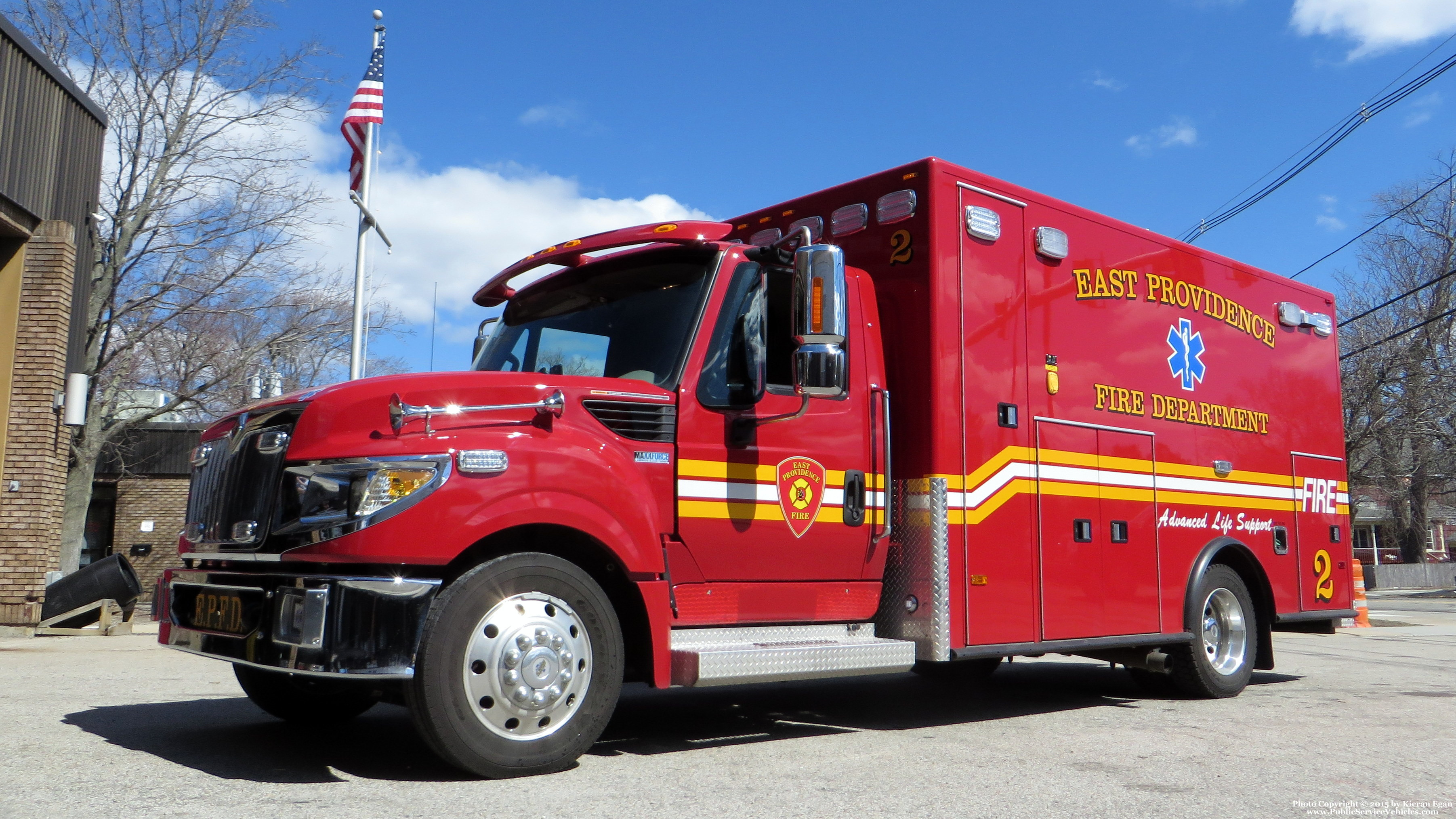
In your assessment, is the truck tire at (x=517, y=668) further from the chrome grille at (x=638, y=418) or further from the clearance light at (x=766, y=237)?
the clearance light at (x=766, y=237)

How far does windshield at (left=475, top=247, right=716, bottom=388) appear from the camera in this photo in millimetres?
5387

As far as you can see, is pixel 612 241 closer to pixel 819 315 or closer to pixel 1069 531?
pixel 819 315

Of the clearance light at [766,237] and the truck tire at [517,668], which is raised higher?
the clearance light at [766,237]

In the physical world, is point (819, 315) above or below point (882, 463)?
above

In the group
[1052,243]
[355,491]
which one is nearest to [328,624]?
[355,491]

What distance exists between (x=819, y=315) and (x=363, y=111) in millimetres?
11281

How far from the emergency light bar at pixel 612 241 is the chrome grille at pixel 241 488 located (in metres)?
1.91

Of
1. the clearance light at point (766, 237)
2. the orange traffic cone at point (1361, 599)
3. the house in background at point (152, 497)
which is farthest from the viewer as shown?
the house in background at point (152, 497)

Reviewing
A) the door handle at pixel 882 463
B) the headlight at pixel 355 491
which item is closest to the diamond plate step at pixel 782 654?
the door handle at pixel 882 463

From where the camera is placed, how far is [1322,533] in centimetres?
900

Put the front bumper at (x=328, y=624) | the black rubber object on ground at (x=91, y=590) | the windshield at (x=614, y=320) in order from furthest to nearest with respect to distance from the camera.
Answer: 1. the black rubber object on ground at (x=91, y=590)
2. the windshield at (x=614, y=320)
3. the front bumper at (x=328, y=624)

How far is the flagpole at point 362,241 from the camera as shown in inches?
531

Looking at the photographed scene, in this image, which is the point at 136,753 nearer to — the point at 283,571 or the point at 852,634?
the point at 283,571

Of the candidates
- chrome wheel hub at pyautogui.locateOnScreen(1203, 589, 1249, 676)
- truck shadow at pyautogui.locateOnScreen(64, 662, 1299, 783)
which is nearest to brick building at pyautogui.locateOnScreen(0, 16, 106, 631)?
truck shadow at pyautogui.locateOnScreen(64, 662, 1299, 783)
